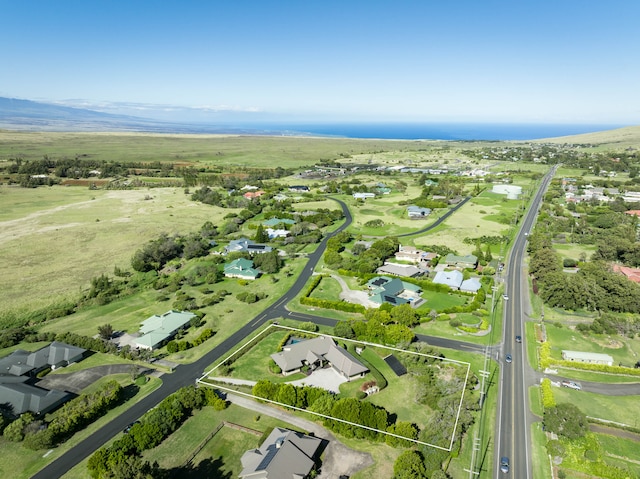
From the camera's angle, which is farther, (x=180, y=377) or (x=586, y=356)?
(x=586, y=356)

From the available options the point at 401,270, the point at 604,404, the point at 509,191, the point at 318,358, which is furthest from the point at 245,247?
the point at 509,191

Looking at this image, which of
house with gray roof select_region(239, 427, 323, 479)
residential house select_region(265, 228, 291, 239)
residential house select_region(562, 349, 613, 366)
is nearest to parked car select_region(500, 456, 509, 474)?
house with gray roof select_region(239, 427, 323, 479)

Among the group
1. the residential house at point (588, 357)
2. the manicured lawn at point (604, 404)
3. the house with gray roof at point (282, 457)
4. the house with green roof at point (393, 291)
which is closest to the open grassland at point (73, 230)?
the house with gray roof at point (282, 457)

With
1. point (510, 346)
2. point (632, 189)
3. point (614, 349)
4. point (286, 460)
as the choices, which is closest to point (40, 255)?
point (286, 460)

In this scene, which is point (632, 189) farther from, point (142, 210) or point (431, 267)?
point (142, 210)

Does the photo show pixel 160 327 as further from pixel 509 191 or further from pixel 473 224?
pixel 509 191

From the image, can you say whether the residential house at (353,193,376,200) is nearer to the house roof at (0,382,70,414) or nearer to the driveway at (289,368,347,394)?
the driveway at (289,368,347,394)

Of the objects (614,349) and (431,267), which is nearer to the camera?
(614,349)
